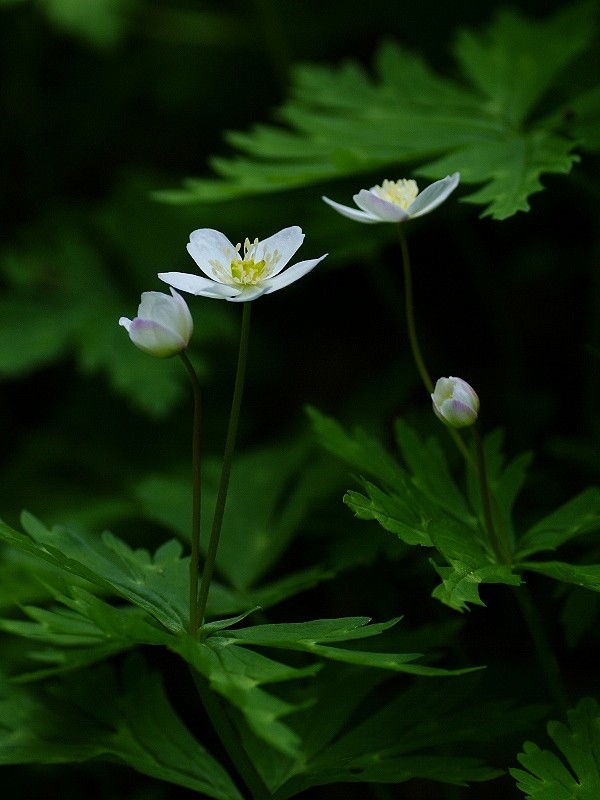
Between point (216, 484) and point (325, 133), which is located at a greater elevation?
point (325, 133)

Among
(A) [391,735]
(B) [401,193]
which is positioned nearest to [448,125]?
(B) [401,193]

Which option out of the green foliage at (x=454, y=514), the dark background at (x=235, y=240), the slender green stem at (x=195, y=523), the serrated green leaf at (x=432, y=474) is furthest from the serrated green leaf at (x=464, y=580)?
the dark background at (x=235, y=240)

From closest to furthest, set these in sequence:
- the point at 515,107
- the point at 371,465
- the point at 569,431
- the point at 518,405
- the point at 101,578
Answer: the point at 101,578 → the point at 371,465 → the point at 515,107 → the point at 518,405 → the point at 569,431

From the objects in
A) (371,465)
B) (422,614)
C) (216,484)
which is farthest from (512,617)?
(371,465)

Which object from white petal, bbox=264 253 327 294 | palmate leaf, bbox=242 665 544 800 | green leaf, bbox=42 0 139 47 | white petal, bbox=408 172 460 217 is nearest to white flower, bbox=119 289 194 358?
white petal, bbox=264 253 327 294

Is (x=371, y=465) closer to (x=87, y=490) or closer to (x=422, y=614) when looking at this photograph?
(x=422, y=614)

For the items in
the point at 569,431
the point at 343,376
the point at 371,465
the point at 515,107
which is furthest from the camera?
the point at 343,376

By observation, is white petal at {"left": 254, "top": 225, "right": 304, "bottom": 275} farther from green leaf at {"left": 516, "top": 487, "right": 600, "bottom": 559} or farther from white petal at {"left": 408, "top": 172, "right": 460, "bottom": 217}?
green leaf at {"left": 516, "top": 487, "right": 600, "bottom": 559}
